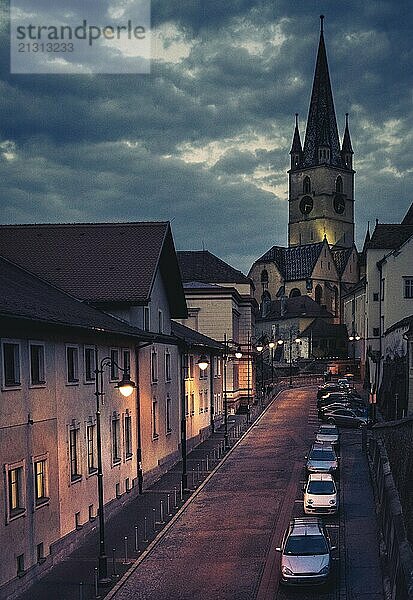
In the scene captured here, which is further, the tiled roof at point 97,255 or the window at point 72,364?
the tiled roof at point 97,255

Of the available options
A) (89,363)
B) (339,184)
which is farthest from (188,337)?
(339,184)

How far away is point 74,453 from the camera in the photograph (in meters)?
25.7

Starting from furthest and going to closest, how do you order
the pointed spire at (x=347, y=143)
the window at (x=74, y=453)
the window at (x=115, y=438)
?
the pointed spire at (x=347, y=143) → the window at (x=115, y=438) → the window at (x=74, y=453)

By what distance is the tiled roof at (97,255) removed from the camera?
35.3 meters

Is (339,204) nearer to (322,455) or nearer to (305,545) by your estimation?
(322,455)

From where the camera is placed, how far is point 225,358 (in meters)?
68.4

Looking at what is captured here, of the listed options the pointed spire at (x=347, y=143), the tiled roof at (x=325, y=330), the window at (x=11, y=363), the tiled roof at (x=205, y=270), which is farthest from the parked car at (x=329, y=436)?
the pointed spire at (x=347, y=143)

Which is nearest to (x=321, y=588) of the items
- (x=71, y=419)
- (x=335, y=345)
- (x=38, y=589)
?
(x=38, y=589)

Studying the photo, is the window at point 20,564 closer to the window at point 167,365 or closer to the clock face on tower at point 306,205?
the window at point 167,365

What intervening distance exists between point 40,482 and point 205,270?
209 feet

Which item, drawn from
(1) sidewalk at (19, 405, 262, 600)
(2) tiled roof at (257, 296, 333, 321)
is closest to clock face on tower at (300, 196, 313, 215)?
(2) tiled roof at (257, 296, 333, 321)

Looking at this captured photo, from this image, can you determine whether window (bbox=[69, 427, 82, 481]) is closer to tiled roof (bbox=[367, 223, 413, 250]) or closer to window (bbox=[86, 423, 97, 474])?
window (bbox=[86, 423, 97, 474])

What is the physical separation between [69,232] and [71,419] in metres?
16.9

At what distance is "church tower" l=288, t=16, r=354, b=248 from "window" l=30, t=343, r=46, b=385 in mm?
158658
